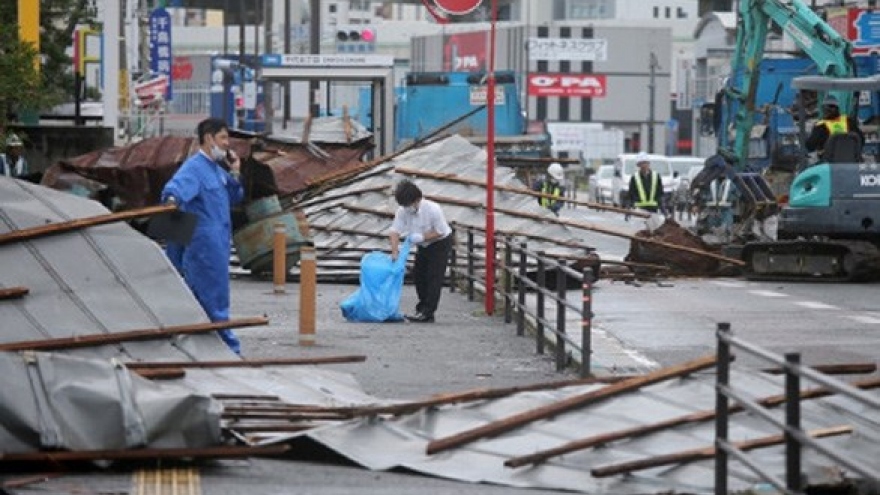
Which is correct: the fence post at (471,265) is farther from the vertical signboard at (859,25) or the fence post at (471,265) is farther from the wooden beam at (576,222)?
the vertical signboard at (859,25)

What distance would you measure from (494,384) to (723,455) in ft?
22.8

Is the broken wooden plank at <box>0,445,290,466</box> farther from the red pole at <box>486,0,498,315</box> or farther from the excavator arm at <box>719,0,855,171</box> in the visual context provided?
the excavator arm at <box>719,0,855,171</box>

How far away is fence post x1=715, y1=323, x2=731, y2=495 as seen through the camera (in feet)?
35.5

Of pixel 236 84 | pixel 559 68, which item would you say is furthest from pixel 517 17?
pixel 236 84

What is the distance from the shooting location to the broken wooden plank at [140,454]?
12.1m

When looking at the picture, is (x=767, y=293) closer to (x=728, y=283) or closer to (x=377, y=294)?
(x=728, y=283)

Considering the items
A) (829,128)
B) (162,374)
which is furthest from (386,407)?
(829,128)

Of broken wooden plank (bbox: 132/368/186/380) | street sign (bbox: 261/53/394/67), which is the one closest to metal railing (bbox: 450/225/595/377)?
broken wooden plank (bbox: 132/368/186/380)

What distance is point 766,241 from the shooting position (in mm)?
34219

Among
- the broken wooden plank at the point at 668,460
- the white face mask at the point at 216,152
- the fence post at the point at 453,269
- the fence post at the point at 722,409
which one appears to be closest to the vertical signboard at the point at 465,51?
the fence post at the point at 453,269

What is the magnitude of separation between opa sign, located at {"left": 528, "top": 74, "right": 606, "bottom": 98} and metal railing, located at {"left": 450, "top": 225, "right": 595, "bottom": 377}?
9094 cm

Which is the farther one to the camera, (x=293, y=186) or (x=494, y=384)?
(x=293, y=186)

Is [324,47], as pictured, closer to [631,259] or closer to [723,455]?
[631,259]

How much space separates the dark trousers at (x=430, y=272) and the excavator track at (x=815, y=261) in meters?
9.92
